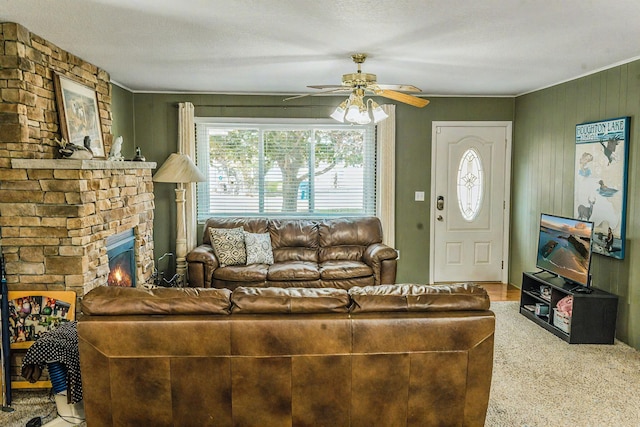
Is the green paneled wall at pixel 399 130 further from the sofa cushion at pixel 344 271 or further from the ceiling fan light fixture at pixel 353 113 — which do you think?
the ceiling fan light fixture at pixel 353 113

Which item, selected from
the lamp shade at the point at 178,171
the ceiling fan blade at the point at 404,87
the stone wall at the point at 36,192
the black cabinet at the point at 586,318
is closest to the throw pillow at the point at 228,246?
the lamp shade at the point at 178,171

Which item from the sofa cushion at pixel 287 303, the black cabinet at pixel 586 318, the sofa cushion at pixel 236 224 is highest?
the sofa cushion at pixel 236 224

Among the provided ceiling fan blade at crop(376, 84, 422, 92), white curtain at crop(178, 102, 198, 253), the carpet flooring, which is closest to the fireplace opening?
the carpet flooring

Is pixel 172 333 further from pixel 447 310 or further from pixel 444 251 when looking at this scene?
pixel 444 251

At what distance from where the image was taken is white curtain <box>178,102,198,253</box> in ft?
19.8

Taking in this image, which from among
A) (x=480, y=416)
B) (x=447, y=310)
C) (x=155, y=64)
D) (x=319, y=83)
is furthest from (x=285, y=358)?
(x=319, y=83)

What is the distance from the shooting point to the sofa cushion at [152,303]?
2.41 metres

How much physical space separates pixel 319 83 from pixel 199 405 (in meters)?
3.83

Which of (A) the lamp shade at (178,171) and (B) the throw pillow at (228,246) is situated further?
(A) the lamp shade at (178,171)

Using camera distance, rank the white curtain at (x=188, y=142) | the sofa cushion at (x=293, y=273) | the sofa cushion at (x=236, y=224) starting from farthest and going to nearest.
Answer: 1. the white curtain at (x=188, y=142)
2. the sofa cushion at (x=236, y=224)
3. the sofa cushion at (x=293, y=273)

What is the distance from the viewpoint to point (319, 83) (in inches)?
214

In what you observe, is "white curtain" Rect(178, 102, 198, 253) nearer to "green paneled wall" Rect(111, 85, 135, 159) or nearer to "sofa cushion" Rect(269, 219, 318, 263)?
"green paneled wall" Rect(111, 85, 135, 159)

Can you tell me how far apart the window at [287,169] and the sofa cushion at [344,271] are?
48.6 inches

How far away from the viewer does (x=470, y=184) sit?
6477 mm
